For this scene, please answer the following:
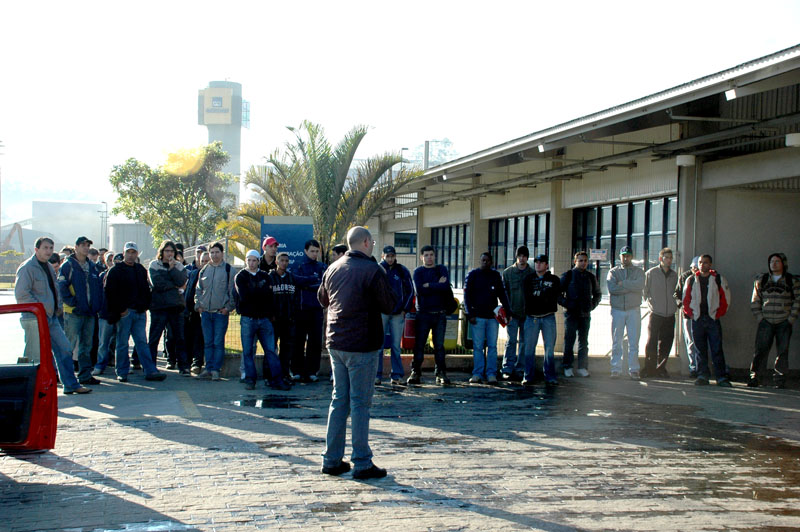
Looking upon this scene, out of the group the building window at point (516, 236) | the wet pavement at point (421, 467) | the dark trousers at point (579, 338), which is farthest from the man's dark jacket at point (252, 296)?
the building window at point (516, 236)

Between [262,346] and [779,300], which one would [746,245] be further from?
[262,346]

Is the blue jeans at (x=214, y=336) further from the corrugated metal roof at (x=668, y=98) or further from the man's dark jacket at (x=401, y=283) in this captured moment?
the corrugated metal roof at (x=668, y=98)

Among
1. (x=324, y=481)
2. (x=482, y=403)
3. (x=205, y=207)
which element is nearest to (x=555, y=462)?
(x=324, y=481)

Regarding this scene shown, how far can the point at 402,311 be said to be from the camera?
11703mm

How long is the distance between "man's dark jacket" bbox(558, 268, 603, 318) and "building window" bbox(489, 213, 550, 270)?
6.45 metres

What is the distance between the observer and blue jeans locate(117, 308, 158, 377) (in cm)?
1137

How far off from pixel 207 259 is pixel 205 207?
43.6m

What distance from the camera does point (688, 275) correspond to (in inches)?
500

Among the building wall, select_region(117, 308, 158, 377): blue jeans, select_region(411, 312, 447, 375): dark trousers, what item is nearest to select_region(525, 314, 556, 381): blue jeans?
select_region(411, 312, 447, 375): dark trousers

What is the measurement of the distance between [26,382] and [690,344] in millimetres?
10203

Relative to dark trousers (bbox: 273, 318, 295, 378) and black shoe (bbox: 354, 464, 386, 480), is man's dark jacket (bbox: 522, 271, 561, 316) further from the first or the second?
black shoe (bbox: 354, 464, 386, 480)

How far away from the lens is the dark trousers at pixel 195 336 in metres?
12.7

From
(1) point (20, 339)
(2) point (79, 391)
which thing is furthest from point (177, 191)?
(1) point (20, 339)

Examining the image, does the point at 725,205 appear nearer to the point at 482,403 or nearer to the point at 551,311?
the point at 551,311
